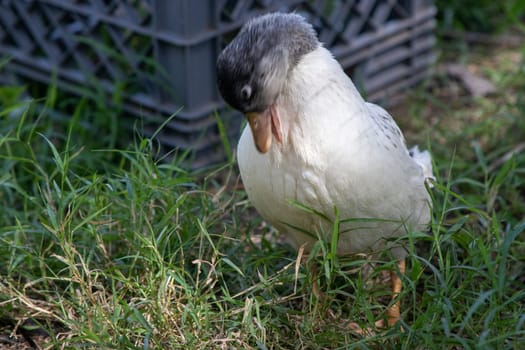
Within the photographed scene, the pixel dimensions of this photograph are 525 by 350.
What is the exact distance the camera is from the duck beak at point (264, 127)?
268cm

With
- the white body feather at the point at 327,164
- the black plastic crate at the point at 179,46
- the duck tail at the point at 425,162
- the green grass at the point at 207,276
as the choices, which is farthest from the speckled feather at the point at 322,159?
the black plastic crate at the point at 179,46

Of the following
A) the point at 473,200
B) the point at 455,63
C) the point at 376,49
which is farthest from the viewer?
the point at 455,63

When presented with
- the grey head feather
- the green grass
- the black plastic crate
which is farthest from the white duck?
the black plastic crate

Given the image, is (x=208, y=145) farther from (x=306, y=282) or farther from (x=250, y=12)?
(x=306, y=282)

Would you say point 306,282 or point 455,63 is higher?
point 306,282

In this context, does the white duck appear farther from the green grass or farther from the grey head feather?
the green grass

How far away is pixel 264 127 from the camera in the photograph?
2.68m

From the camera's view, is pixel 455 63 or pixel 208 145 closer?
pixel 208 145

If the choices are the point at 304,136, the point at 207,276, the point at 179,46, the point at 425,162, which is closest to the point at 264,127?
the point at 304,136

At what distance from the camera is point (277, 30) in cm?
269

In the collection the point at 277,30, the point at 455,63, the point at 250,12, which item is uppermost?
the point at 277,30

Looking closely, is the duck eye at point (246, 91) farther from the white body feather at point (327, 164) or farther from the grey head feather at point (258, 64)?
the white body feather at point (327, 164)

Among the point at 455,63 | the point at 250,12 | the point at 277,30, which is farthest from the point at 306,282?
the point at 455,63

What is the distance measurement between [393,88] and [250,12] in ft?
3.94
